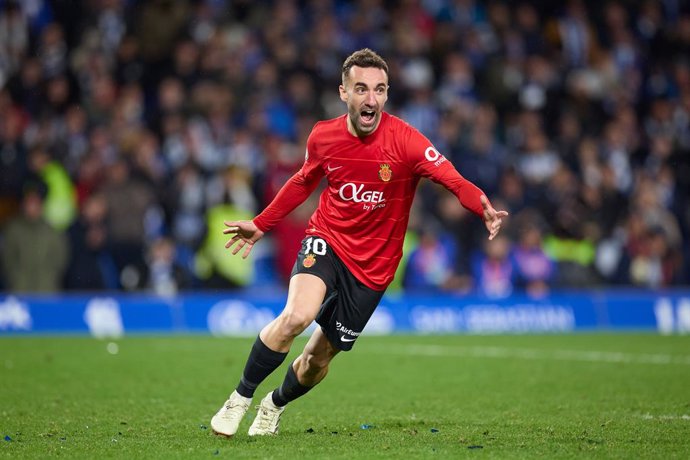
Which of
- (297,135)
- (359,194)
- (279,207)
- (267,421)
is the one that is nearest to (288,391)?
(267,421)

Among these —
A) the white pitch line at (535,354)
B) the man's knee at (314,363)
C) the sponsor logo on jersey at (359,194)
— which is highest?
the sponsor logo on jersey at (359,194)

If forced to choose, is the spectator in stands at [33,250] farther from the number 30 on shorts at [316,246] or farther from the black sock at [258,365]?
the black sock at [258,365]

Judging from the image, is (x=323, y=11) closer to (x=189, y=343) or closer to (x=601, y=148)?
(x=601, y=148)

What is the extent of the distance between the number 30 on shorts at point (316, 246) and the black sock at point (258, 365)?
726 millimetres

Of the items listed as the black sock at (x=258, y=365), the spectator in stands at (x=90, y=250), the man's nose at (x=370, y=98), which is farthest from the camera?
the spectator in stands at (x=90, y=250)

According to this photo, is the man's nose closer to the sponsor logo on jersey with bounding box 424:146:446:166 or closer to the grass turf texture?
the sponsor logo on jersey with bounding box 424:146:446:166

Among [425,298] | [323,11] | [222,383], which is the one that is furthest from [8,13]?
[222,383]

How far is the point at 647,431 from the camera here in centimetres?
751

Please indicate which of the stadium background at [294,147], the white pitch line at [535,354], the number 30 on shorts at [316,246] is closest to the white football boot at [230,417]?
the number 30 on shorts at [316,246]

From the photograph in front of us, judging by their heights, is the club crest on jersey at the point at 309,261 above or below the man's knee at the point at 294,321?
above

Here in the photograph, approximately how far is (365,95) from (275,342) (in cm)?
177

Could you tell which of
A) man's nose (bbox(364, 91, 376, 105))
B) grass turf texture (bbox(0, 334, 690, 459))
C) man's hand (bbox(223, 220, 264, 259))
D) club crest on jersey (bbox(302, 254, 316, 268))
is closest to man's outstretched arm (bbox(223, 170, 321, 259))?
man's hand (bbox(223, 220, 264, 259))

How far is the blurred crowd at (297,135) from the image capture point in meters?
16.7

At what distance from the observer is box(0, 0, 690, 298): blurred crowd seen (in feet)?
54.9
